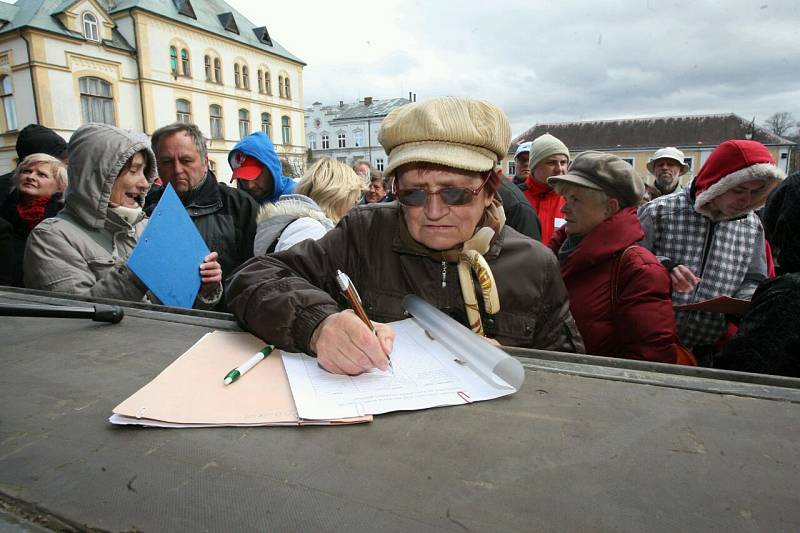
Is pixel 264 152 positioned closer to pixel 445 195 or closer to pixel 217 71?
pixel 445 195

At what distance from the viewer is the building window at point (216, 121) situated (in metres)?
29.5

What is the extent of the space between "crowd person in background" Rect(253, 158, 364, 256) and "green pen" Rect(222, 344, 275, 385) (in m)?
0.85

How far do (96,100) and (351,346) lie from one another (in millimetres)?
28743

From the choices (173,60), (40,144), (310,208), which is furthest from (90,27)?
(310,208)

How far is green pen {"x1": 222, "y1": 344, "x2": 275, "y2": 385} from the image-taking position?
38.9 inches

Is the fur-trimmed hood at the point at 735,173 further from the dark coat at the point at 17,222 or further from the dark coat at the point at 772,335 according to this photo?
the dark coat at the point at 17,222

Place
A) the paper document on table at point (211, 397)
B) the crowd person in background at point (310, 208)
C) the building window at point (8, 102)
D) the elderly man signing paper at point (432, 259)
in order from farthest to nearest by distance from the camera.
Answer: the building window at point (8, 102)
the crowd person in background at point (310, 208)
the elderly man signing paper at point (432, 259)
the paper document on table at point (211, 397)

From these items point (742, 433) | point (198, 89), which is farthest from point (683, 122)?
point (742, 433)

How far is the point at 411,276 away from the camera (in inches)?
59.4

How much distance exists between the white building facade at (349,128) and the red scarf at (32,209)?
176 feet

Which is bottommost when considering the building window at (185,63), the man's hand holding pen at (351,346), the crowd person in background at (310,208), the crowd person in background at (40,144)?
the man's hand holding pen at (351,346)

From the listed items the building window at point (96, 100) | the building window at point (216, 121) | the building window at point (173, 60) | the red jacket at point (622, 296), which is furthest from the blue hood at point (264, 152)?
the building window at point (216, 121)

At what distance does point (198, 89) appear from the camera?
2802 cm

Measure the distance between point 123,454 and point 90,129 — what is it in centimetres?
223
